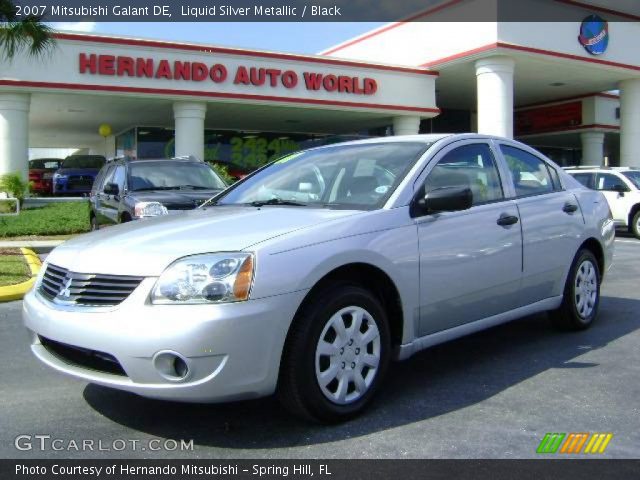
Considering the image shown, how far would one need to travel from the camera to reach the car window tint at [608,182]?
1545 centimetres

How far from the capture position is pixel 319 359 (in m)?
3.43

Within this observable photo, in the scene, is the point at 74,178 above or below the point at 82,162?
below

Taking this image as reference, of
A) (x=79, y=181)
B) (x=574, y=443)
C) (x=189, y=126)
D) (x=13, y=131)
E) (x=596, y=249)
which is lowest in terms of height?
(x=574, y=443)

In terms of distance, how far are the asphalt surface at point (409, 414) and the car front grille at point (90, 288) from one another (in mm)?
485

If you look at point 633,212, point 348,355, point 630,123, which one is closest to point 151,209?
point 348,355

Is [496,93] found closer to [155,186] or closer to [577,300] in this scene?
[155,186]

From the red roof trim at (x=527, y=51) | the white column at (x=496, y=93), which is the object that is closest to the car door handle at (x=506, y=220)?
the red roof trim at (x=527, y=51)

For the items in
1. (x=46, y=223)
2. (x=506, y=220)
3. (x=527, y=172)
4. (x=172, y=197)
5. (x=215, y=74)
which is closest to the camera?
(x=506, y=220)

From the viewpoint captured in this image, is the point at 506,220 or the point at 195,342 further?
the point at 506,220

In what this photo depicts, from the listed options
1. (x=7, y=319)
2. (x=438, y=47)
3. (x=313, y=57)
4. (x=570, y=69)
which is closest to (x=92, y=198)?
(x=7, y=319)

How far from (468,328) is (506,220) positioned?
2.73ft

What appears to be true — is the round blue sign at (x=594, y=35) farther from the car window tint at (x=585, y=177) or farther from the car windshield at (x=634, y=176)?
the car window tint at (x=585, y=177)

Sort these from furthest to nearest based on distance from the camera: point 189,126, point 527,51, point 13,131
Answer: point 527,51
point 189,126
point 13,131

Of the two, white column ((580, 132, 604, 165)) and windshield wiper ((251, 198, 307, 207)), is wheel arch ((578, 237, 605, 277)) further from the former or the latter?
white column ((580, 132, 604, 165))
